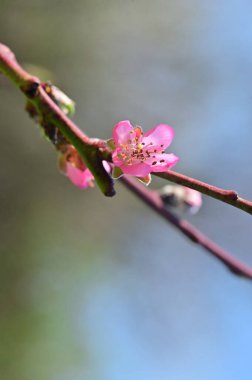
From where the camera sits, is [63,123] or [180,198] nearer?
[63,123]

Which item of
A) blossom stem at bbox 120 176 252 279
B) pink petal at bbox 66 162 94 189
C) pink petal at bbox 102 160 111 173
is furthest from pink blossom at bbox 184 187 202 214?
pink petal at bbox 102 160 111 173

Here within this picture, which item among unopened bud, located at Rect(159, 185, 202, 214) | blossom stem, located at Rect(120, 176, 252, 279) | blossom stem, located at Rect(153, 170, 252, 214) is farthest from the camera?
unopened bud, located at Rect(159, 185, 202, 214)

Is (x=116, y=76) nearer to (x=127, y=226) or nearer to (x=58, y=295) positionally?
(x=127, y=226)

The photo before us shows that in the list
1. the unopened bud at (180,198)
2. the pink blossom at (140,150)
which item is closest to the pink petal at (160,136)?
the pink blossom at (140,150)

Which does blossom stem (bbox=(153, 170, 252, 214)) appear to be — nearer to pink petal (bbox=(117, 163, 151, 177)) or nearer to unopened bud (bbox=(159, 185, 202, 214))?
pink petal (bbox=(117, 163, 151, 177))

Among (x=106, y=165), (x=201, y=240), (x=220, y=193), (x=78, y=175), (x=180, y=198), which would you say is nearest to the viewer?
(x=220, y=193)

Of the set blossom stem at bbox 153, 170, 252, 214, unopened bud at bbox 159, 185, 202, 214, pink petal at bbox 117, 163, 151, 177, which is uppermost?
unopened bud at bbox 159, 185, 202, 214

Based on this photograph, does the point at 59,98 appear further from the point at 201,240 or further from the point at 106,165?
the point at 201,240

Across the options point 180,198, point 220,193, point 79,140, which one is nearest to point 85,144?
point 79,140
